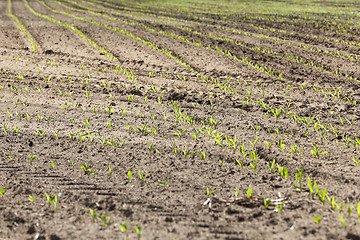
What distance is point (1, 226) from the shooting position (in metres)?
2.42

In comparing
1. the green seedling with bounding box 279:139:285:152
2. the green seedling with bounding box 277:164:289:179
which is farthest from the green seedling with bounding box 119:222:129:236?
the green seedling with bounding box 279:139:285:152

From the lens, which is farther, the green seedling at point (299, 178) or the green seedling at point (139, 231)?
the green seedling at point (299, 178)

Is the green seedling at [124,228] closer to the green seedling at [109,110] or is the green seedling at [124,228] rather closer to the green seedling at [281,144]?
the green seedling at [281,144]

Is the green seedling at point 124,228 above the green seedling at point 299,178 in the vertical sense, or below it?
below

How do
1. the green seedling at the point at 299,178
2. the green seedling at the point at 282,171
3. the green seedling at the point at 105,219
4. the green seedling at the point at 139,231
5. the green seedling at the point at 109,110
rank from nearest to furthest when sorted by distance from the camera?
the green seedling at the point at 139,231, the green seedling at the point at 105,219, the green seedling at the point at 299,178, the green seedling at the point at 282,171, the green seedling at the point at 109,110

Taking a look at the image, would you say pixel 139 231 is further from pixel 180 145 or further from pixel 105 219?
pixel 180 145

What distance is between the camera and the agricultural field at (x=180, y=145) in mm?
2430

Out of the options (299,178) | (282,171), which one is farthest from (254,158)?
(299,178)

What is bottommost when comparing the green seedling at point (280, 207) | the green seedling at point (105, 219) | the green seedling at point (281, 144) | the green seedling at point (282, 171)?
the green seedling at point (105, 219)

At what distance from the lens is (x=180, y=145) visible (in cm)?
357

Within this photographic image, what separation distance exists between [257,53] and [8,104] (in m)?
5.16

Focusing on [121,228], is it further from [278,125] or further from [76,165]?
[278,125]

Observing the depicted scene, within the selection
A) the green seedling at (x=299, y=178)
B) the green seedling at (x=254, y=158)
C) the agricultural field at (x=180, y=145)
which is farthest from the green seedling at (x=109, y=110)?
the green seedling at (x=299, y=178)

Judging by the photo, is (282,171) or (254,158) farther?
(254,158)
